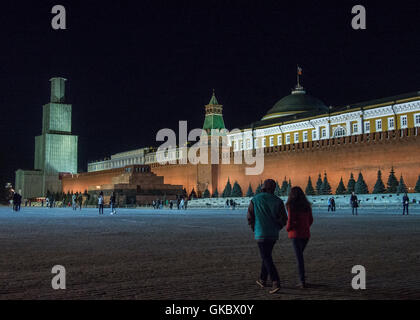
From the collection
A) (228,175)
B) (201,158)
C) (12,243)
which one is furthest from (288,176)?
(12,243)

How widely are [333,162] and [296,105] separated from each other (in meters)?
19.4

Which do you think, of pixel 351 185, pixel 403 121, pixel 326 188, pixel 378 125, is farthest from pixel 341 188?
pixel 378 125

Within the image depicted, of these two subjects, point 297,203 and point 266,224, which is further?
point 297,203

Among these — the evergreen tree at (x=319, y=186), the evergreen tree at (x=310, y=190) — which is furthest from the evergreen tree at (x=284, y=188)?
the evergreen tree at (x=319, y=186)

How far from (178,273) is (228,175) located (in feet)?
113

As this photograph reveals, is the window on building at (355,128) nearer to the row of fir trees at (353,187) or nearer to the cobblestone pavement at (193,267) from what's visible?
the row of fir trees at (353,187)

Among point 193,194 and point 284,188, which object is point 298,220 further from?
point 193,194

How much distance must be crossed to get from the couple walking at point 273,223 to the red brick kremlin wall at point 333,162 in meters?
24.0

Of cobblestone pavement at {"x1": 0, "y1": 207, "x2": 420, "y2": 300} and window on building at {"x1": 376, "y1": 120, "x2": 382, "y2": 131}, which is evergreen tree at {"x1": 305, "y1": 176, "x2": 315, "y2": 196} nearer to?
window on building at {"x1": 376, "y1": 120, "x2": 382, "y2": 131}

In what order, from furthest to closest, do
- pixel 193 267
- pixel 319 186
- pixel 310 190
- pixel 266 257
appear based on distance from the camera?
1. pixel 319 186
2. pixel 310 190
3. pixel 193 267
4. pixel 266 257

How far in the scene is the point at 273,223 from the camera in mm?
4070

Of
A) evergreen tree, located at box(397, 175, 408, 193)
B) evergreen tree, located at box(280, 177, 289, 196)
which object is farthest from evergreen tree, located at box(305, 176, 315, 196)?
evergreen tree, located at box(397, 175, 408, 193)

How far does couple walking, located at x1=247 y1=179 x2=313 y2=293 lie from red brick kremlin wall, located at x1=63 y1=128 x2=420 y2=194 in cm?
2395

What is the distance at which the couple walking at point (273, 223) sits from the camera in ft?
13.2
